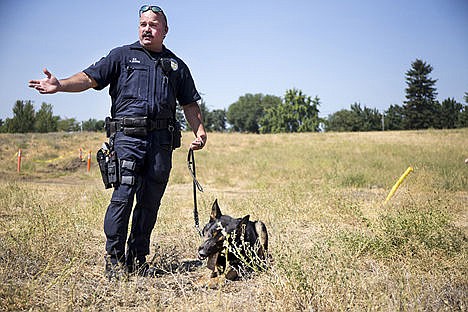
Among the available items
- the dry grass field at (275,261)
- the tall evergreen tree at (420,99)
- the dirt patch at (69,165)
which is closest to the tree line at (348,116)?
A: the tall evergreen tree at (420,99)

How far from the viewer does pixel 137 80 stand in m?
4.03

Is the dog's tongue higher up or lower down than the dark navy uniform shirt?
lower down

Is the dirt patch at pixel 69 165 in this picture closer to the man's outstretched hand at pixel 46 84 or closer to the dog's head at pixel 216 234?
the man's outstretched hand at pixel 46 84

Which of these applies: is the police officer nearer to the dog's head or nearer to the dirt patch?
the dog's head

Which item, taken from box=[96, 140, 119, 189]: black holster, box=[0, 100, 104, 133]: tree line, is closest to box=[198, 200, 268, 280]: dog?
box=[96, 140, 119, 189]: black holster

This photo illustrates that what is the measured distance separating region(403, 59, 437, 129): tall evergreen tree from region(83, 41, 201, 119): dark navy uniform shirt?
7539 cm

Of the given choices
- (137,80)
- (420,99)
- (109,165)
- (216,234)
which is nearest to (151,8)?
(137,80)

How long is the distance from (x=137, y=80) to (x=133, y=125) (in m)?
0.47

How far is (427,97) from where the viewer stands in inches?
3029

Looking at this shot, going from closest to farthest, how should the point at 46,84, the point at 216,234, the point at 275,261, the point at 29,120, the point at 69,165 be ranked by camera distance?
the point at 275,261 → the point at 46,84 → the point at 216,234 → the point at 69,165 → the point at 29,120

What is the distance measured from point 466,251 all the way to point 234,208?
3994 mm

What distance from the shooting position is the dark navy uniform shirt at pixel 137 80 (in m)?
4.01

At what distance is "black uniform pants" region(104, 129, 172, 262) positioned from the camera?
3908 millimetres

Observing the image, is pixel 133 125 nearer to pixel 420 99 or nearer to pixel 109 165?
pixel 109 165
